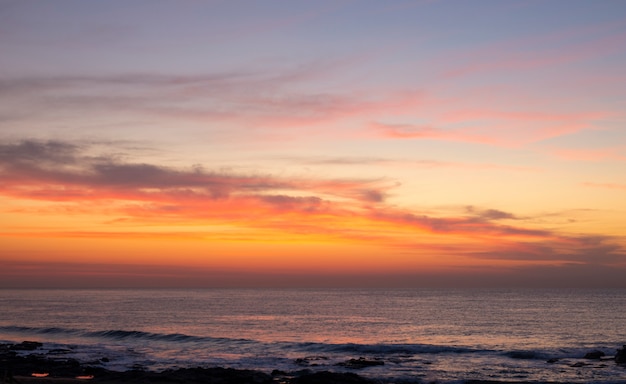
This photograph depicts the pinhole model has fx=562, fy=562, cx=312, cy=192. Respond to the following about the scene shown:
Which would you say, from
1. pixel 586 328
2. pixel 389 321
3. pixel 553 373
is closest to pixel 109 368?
pixel 553 373

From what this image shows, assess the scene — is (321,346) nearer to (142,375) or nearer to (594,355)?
(142,375)

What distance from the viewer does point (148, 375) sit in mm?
38656

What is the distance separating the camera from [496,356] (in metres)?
52.6

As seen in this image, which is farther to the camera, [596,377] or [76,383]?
[596,377]

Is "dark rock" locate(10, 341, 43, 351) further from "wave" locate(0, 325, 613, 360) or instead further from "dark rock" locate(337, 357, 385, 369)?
"dark rock" locate(337, 357, 385, 369)

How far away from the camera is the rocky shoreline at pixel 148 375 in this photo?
3691 centimetres

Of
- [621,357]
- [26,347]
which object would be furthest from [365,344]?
[26,347]

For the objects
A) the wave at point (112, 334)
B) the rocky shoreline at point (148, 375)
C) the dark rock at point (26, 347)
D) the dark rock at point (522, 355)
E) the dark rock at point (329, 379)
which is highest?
the dark rock at point (329, 379)

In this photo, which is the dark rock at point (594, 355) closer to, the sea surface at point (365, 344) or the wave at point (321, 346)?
the sea surface at point (365, 344)

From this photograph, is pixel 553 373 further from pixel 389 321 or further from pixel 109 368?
pixel 389 321

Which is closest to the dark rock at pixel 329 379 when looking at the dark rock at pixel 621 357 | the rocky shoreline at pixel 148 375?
the rocky shoreline at pixel 148 375

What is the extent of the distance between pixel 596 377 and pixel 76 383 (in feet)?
117

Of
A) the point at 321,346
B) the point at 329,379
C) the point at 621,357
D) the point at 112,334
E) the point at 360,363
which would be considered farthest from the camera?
the point at 112,334

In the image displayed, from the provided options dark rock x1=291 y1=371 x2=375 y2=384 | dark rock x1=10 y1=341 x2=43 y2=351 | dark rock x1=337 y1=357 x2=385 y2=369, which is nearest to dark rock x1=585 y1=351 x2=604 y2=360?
dark rock x1=337 y1=357 x2=385 y2=369
